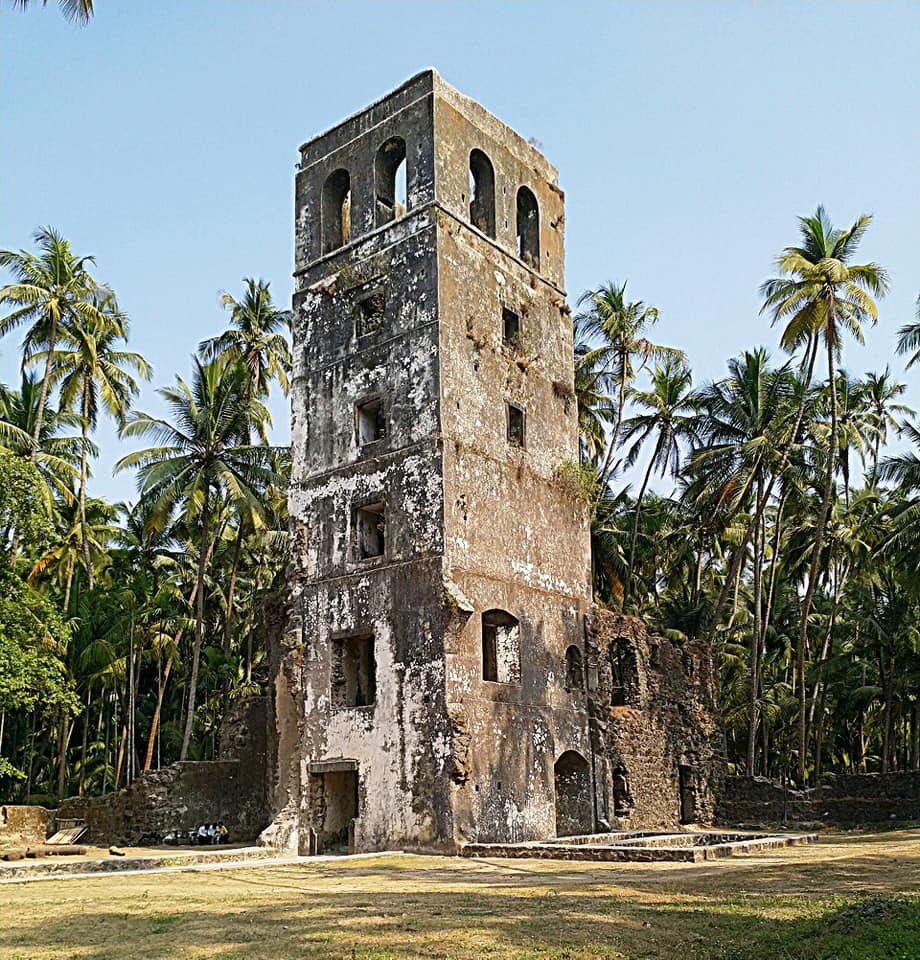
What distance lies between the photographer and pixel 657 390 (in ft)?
116

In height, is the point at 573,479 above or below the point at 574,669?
above

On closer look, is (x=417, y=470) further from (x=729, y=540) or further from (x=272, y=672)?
(x=729, y=540)

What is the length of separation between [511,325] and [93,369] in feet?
46.7

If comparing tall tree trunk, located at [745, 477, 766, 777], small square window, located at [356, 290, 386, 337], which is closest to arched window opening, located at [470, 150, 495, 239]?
small square window, located at [356, 290, 386, 337]

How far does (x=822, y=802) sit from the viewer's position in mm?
26672

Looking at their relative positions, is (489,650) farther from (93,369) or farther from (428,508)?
(93,369)

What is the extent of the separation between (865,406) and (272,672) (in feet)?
70.9

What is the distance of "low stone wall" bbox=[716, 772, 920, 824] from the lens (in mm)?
25875

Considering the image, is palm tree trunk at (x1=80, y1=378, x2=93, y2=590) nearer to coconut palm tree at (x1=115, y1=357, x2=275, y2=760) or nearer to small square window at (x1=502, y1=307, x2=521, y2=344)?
coconut palm tree at (x1=115, y1=357, x2=275, y2=760)

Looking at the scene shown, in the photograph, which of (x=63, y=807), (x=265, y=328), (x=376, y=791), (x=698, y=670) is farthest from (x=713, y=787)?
(x=265, y=328)

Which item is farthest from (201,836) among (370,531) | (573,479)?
(573,479)

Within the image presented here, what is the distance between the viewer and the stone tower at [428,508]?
1969cm

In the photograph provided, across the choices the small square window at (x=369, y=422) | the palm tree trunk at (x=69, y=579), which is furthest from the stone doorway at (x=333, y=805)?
the palm tree trunk at (x=69, y=579)

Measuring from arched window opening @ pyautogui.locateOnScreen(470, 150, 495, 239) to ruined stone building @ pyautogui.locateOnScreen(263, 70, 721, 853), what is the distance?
0.19 feet
